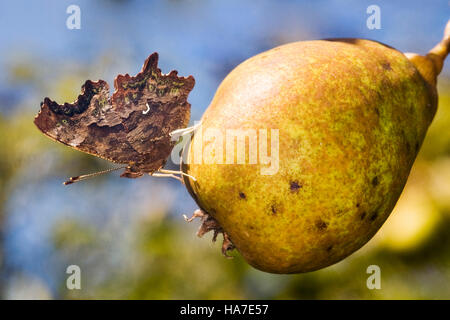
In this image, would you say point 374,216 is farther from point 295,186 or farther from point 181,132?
point 181,132

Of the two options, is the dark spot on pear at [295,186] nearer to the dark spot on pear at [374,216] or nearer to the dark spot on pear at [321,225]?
the dark spot on pear at [321,225]

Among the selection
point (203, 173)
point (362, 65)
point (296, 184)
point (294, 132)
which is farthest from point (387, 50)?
point (203, 173)

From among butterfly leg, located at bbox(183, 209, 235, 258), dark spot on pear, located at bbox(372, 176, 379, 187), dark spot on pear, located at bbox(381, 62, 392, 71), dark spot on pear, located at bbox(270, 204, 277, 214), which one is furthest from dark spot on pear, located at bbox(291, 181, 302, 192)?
dark spot on pear, located at bbox(381, 62, 392, 71)

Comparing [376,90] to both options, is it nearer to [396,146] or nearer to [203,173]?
[396,146]

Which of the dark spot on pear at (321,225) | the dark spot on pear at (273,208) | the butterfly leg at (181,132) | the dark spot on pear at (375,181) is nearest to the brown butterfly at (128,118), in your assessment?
the butterfly leg at (181,132)

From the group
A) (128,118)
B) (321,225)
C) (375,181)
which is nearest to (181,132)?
(128,118)

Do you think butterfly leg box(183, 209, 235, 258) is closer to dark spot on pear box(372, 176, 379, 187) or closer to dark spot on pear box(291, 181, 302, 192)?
dark spot on pear box(291, 181, 302, 192)
